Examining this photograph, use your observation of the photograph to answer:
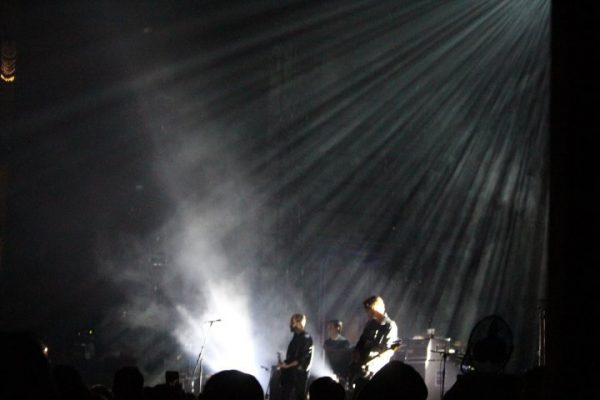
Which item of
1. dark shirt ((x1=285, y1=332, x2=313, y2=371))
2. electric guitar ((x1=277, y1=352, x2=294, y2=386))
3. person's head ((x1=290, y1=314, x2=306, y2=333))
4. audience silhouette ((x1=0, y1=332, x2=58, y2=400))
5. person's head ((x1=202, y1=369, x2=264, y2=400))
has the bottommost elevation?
audience silhouette ((x1=0, y1=332, x2=58, y2=400))

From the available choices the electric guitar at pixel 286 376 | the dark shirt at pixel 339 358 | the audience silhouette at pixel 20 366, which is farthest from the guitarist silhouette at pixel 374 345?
the audience silhouette at pixel 20 366

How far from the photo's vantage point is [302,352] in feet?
33.0

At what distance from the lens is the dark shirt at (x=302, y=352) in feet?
32.8

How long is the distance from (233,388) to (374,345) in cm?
668

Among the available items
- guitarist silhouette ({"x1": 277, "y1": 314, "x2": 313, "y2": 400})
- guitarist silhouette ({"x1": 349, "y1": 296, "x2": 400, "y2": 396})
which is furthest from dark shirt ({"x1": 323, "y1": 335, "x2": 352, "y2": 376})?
guitarist silhouette ({"x1": 349, "y1": 296, "x2": 400, "y2": 396})

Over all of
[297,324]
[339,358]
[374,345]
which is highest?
[297,324]

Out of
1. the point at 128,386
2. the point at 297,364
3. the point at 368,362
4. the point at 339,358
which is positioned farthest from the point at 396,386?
the point at 339,358

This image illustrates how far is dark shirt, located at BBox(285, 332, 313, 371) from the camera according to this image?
394 inches

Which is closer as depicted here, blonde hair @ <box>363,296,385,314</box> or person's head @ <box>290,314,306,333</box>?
blonde hair @ <box>363,296,385,314</box>

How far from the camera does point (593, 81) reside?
5.93 feet

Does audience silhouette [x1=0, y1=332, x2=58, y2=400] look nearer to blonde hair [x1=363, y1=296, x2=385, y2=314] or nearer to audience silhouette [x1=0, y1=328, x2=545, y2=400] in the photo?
audience silhouette [x1=0, y1=328, x2=545, y2=400]

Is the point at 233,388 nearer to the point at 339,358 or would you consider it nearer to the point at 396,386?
the point at 396,386

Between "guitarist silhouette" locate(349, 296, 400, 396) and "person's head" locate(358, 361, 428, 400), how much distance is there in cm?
654

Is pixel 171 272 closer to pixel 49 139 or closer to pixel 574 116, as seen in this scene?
pixel 49 139
